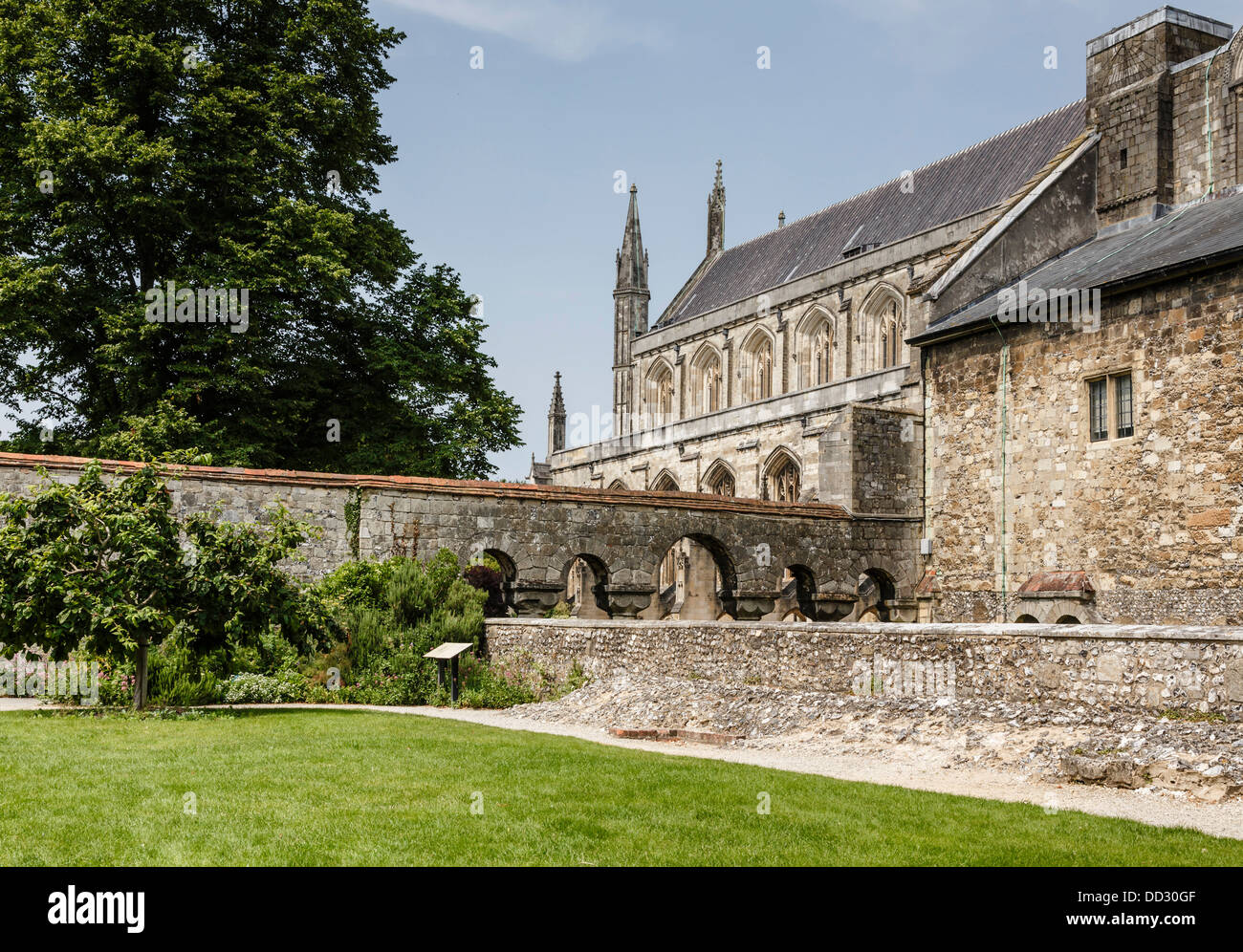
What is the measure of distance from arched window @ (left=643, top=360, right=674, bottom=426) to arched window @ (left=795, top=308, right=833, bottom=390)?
9327 mm

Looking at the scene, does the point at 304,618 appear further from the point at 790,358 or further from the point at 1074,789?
the point at 790,358

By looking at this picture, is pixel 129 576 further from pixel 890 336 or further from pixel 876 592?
pixel 890 336

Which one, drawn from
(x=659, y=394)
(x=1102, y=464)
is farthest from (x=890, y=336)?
(x=1102, y=464)

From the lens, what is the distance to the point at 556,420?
210 feet

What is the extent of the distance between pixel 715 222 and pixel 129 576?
152 ft

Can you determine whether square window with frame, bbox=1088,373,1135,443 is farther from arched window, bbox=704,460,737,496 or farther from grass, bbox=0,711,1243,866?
arched window, bbox=704,460,737,496

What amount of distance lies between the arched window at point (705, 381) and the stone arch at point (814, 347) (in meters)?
5.79

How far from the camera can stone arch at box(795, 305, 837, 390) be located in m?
41.1

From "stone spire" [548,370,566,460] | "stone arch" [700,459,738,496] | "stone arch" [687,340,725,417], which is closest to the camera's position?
"stone arch" [700,459,738,496]

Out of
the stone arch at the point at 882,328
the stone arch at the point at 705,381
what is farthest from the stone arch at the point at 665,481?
the stone arch at the point at 705,381

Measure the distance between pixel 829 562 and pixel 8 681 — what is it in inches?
587

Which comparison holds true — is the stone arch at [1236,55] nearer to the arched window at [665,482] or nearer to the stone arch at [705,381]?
the arched window at [665,482]

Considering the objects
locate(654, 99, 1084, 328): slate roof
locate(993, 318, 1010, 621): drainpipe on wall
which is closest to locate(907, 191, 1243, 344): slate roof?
locate(993, 318, 1010, 621): drainpipe on wall

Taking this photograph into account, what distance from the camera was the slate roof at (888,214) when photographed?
116ft
